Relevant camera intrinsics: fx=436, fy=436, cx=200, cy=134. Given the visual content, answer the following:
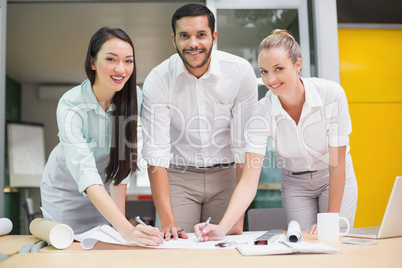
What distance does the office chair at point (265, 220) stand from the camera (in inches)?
90.0

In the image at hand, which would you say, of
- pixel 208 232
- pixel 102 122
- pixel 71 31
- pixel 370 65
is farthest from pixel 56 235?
pixel 71 31

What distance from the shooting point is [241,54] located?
3404mm

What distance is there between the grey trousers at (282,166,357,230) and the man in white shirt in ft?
0.97

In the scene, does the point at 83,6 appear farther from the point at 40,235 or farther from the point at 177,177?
the point at 40,235

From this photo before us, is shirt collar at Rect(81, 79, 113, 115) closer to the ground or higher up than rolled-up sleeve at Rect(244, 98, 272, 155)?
higher up

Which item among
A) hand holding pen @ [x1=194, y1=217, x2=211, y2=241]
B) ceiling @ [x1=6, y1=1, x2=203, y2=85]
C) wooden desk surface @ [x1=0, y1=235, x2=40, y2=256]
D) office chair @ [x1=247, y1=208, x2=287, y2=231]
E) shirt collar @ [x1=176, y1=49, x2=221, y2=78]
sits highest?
ceiling @ [x1=6, y1=1, x2=203, y2=85]

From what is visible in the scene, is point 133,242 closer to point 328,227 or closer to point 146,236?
point 146,236

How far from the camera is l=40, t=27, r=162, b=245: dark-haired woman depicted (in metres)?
1.74

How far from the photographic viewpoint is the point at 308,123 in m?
1.94

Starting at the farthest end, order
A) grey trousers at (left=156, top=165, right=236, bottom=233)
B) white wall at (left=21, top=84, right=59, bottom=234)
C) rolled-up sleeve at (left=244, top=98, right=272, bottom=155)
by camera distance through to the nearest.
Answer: white wall at (left=21, top=84, right=59, bottom=234)
grey trousers at (left=156, top=165, right=236, bottom=233)
rolled-up sleeve at (left=244, top=98, right=272, bottom=155)

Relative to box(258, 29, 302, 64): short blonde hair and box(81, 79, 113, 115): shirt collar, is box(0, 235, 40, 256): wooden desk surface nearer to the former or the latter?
box(81, 79, 113, 115): shirt collar

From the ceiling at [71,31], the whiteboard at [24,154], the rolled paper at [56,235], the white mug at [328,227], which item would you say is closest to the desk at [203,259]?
the rolled paper at [56,235]

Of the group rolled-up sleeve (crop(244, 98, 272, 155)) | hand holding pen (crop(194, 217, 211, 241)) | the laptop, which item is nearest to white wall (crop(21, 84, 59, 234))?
rolled-up sleeve (crop(244, 98, 272, 155))

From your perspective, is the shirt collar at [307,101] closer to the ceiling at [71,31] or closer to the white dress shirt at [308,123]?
the white dress shirt at [308,123]
